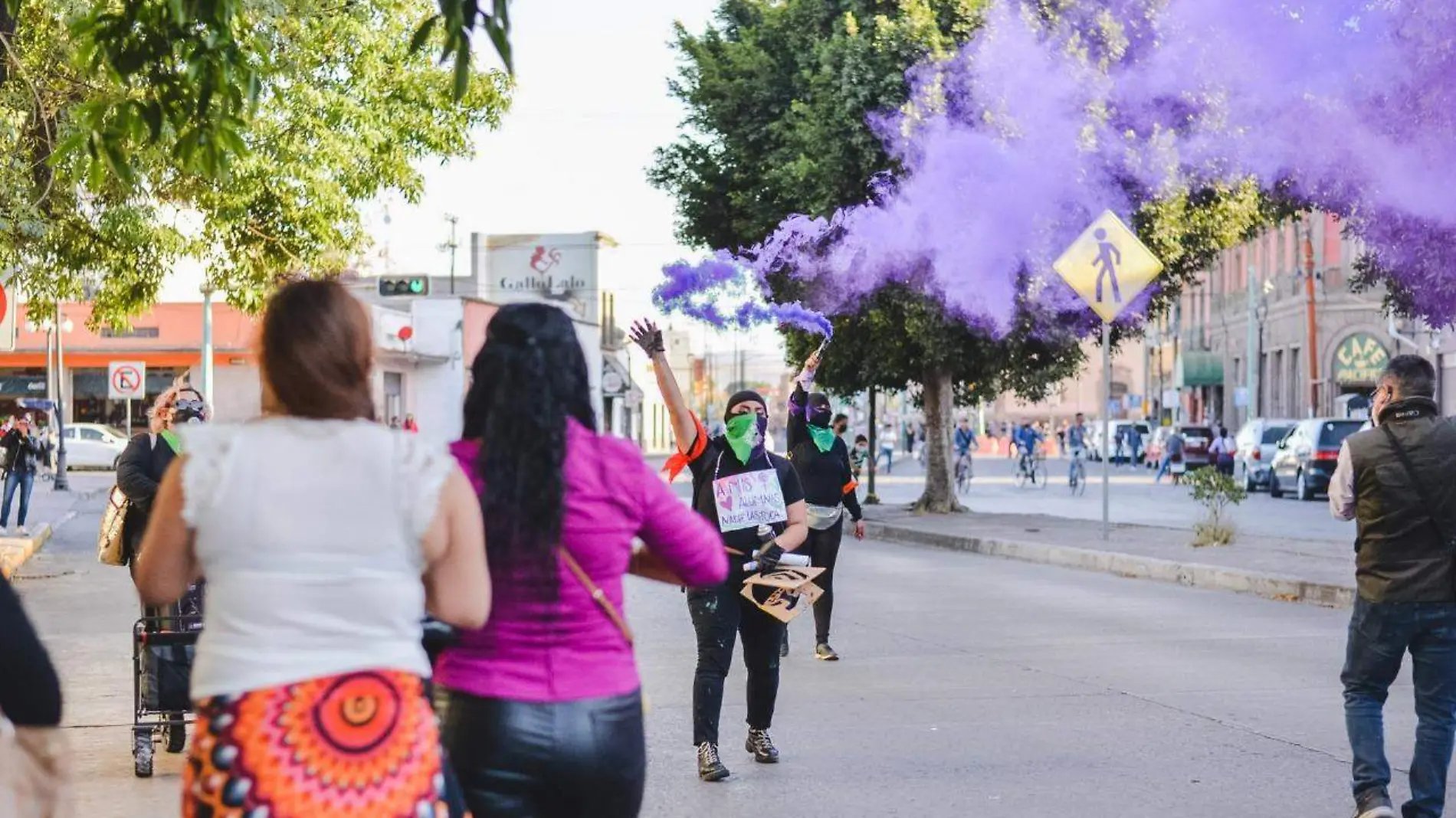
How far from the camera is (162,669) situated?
7492 millimetres

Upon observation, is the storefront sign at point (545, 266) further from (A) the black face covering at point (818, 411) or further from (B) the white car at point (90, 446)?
(A) the black face covering at point (818, 411)

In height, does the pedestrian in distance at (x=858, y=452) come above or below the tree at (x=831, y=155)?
below

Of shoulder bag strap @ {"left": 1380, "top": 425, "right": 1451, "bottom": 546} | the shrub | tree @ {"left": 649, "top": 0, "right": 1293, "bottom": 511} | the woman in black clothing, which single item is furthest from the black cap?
tree @ {"left": 649, "top": 0, "right": 1293, "bottom": 511}

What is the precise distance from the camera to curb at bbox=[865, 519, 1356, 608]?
1550 cm

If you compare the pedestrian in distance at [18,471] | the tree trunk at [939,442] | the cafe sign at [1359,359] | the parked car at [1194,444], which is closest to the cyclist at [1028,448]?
the parked car at [1194,444]

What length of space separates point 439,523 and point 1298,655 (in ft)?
31.1

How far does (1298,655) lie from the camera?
11711mm

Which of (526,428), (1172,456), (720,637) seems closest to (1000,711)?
(720,637)

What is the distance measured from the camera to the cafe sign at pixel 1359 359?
53.5m

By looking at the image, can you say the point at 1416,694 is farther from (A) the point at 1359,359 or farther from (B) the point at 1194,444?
(A) the point at 1359,359

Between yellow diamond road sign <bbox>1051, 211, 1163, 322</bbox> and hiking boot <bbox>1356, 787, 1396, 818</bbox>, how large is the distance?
13095 mm

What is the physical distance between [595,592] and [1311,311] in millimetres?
50106

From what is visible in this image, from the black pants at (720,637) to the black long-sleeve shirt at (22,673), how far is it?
4.33 metres

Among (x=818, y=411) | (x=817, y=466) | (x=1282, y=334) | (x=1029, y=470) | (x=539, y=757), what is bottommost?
(x=1029, y=470)
